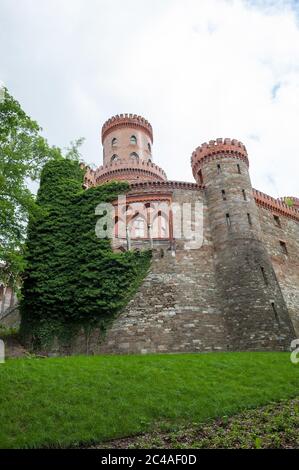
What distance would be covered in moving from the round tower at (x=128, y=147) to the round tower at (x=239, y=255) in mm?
10560

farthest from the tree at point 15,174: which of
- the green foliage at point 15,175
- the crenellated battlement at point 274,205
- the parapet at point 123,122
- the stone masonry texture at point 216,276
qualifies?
the parapet at point 123,122

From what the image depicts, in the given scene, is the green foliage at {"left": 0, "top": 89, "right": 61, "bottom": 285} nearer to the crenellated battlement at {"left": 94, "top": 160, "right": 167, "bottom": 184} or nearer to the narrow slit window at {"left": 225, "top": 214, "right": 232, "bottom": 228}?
the narrow slit window at {"left": 225, "top": 214, "right": 232, "bottom": 228}

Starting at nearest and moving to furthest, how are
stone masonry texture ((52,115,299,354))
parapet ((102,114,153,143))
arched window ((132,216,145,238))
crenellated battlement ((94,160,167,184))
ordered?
stone masonry texture ((52,115,299,354)) → arched window ((132,216,145,238)) → crenellated battlement ((94,160,167,184)) → parapet ((102,114,153,143))

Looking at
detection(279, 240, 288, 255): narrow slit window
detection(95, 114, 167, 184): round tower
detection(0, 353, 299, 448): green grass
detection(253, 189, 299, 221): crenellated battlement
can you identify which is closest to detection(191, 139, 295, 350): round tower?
detection(253, 189, 299, 221): crenellated battlement

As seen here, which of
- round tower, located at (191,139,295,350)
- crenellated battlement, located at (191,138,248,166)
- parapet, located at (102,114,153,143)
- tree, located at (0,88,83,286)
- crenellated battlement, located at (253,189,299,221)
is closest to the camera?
tree, located at (0,88,83,286)

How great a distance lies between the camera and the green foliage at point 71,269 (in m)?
17.9

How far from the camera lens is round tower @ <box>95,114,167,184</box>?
35312 mm

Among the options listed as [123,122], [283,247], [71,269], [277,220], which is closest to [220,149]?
[277,220]

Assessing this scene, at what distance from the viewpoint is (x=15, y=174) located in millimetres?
16625

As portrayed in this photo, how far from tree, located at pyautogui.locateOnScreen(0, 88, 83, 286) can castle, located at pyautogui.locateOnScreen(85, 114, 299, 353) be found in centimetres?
524

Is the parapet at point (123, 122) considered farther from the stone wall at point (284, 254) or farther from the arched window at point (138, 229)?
the stone wall at point (284, 254)

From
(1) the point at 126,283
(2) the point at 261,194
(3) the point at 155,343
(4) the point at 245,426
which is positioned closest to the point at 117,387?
(4) the point at 245,426

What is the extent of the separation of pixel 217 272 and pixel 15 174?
36.6 feet
